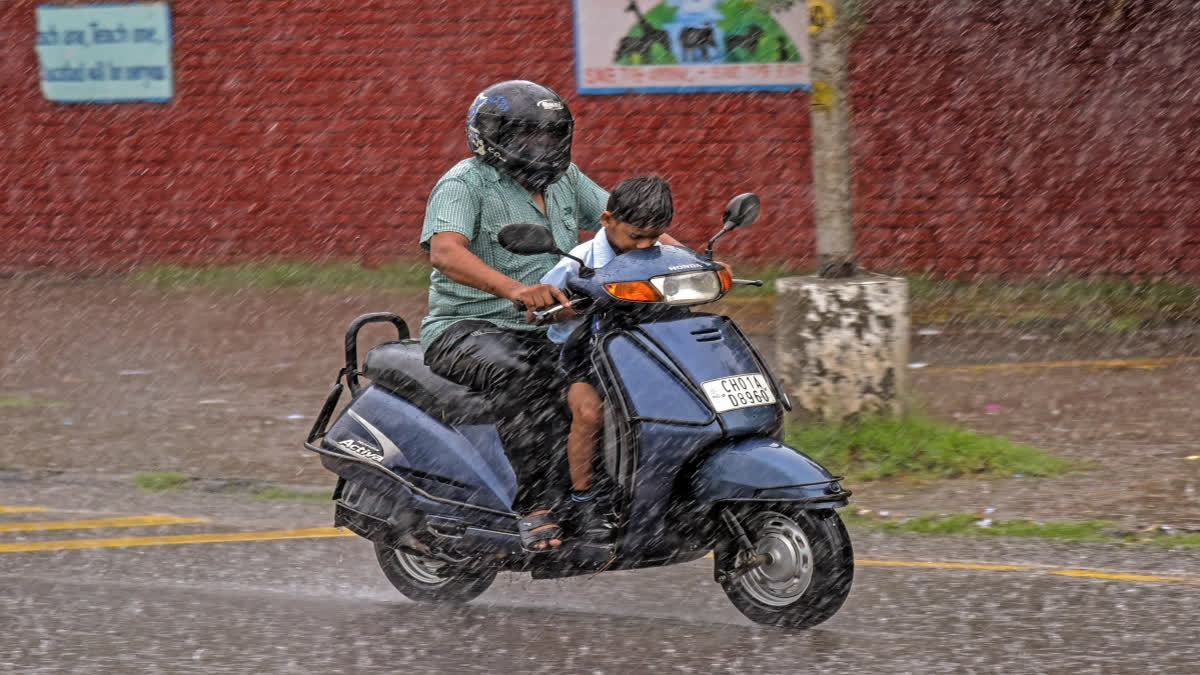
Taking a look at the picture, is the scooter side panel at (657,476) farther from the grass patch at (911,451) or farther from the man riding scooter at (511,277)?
the grass patch at (911,451)

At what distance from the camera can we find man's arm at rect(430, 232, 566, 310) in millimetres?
6016

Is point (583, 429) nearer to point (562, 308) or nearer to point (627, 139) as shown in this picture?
point (562, 308)

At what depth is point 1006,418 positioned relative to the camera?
33.8 feet

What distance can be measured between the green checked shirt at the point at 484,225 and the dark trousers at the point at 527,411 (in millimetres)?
278

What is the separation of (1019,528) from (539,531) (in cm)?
254

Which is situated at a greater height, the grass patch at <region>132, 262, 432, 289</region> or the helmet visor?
the helmet visor

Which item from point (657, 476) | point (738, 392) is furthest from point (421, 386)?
point (738, 392)

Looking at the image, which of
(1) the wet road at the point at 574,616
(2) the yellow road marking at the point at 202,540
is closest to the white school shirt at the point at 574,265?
(1) the wet road at the point at 574,616

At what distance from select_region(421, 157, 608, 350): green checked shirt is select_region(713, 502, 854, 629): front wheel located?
114 centimetres

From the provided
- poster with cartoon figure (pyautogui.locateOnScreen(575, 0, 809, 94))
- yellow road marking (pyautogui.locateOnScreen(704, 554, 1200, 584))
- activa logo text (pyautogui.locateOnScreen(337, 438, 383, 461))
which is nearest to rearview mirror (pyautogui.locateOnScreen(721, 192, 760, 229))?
activa logo text (pyautogui.locateOnScreen(337, 438, 383, 461))

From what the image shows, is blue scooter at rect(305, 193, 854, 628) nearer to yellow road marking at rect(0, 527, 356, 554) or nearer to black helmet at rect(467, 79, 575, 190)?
black helmet at rect(467, 79, 575, 190)

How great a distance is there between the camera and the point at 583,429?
20.2ft

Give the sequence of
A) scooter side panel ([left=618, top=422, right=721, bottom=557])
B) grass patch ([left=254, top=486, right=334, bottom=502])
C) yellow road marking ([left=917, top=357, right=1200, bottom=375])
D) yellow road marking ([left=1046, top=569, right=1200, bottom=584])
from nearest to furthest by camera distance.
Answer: scooter side panel ([left=618, top=422, right=721, bottom=557]) → yellow road marking ([left=1046, top=569, right=1200, bottom=584]) → grass patch ([left=254, top=486, right=334, bottom=502]) → yellow road marking ([left=917, top=357, right=1200, bottom=375])

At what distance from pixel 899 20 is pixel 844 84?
592cm
